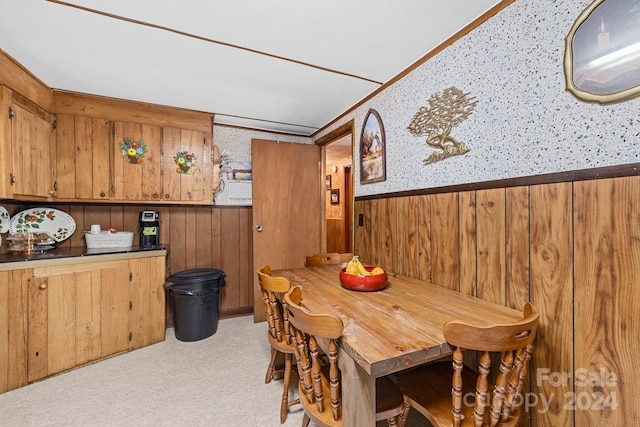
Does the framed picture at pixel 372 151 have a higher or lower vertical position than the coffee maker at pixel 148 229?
higher

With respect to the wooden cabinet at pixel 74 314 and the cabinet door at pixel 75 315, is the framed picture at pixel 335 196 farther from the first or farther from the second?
the cabinet door at pixel 75 315

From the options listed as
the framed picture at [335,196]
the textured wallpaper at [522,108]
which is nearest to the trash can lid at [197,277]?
the textured wallpaper at [522,108]

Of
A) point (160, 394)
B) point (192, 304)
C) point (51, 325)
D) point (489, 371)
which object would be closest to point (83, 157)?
point (51, 325)

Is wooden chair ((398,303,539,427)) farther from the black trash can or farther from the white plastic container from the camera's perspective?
the white plastic container

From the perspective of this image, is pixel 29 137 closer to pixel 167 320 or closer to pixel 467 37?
pixel 167 320

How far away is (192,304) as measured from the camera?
8.57ft

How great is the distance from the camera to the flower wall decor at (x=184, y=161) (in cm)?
285

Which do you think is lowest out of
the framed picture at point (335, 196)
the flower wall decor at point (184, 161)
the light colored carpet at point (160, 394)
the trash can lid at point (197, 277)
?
the light colored carpet at point (160, 394)

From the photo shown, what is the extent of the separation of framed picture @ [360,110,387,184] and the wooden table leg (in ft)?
5.49

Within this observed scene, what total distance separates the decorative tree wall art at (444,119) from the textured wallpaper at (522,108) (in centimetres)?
4

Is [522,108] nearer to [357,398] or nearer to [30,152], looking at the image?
[357,398]

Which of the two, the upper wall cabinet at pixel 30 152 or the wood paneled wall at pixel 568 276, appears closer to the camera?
the wood paneled wall at pixel 568 276

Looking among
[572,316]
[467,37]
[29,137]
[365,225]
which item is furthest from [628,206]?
[29,137]

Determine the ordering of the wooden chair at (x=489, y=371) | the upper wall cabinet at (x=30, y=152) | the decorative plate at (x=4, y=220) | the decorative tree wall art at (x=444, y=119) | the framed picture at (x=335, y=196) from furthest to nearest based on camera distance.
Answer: the framed picture at (x=335, y=196) → the decorative plate at (x=4, y=220) → the upper wall cabinet at (x=30, y=152) → the decorative tree wall art at (x=444, y=119) → the wooden chair at (x=489, y=371)
